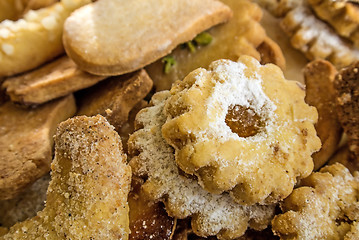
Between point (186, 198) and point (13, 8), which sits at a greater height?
point (13, 8)

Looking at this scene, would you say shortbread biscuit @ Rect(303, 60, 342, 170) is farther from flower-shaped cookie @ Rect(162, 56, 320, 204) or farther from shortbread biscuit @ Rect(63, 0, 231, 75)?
shortbread biscuit @ Rect(63, 0, 231, 75)

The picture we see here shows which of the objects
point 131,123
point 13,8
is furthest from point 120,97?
point 13,8

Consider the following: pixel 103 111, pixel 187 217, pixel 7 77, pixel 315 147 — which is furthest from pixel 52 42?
pixel 315 147

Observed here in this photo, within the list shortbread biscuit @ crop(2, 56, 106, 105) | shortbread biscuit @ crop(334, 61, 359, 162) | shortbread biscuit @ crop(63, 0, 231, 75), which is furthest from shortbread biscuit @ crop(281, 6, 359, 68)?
shortbread biscuit @ crop(2, 56, 106, 105)

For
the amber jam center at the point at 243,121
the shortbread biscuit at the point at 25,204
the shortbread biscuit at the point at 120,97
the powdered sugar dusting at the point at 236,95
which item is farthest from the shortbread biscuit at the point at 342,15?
the shortbread biscuit at the point at 25,204

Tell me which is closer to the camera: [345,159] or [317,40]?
[345,159]

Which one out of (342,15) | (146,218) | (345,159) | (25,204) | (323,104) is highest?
(342,15)

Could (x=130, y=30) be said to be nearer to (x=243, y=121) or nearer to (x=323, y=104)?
(x=243, y=121)

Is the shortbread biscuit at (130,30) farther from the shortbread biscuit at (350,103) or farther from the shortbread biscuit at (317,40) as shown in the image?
the shortbread biscuit at (350,103)
